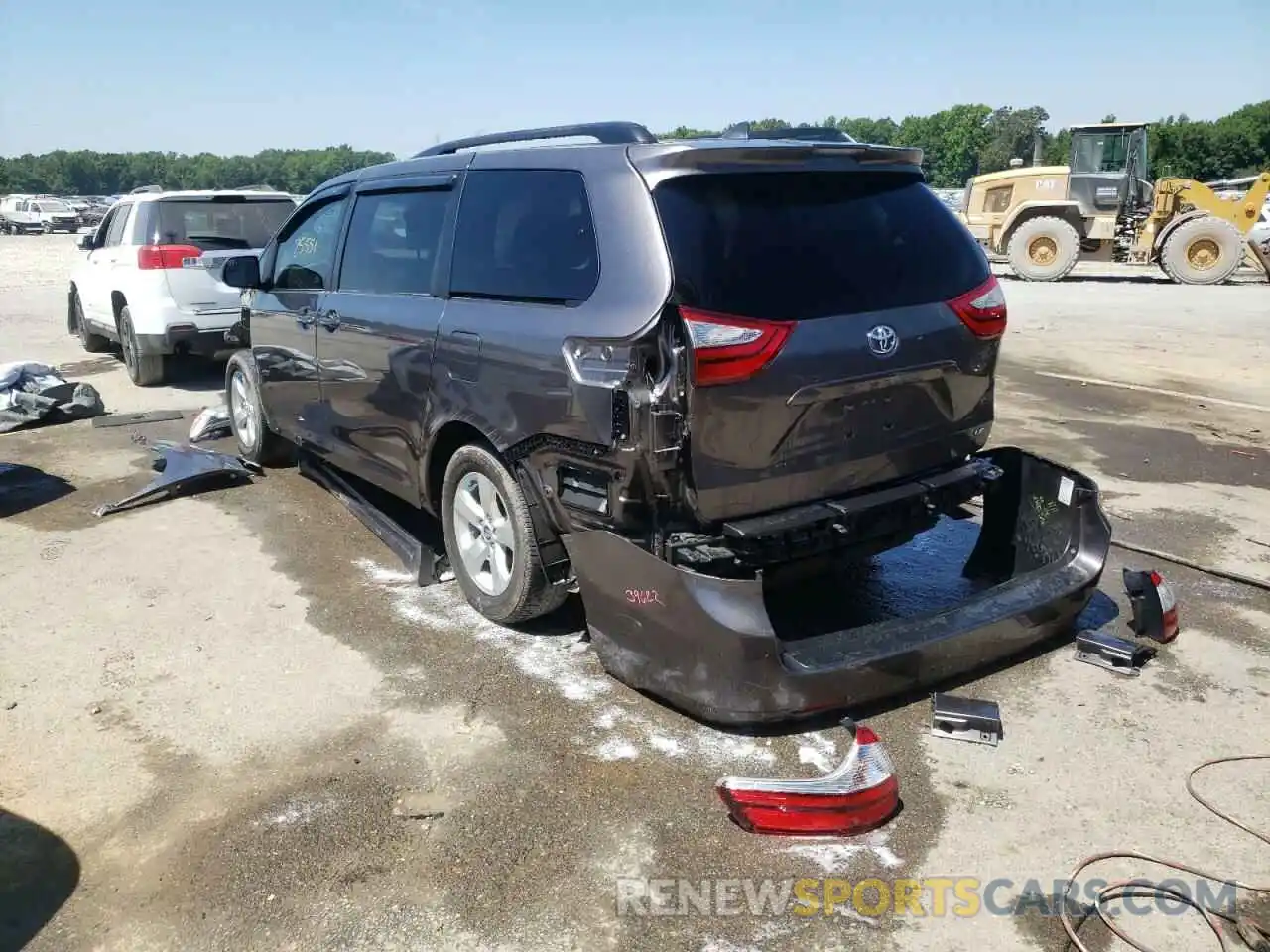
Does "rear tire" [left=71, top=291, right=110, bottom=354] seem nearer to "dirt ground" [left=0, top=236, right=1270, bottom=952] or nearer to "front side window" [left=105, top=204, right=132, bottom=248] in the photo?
"front side window" [left=105, top=204, right=132, bottom=248]

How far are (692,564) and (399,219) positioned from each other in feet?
7.95

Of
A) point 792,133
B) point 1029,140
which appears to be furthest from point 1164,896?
point 1029,140

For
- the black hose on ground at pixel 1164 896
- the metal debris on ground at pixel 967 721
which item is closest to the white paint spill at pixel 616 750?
the metal debris on ground at pixel 967 721

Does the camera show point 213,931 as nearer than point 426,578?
Yes

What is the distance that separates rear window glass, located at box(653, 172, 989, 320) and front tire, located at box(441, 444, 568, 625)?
3.94 ft

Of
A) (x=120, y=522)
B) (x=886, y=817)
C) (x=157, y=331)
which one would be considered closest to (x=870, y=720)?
(x=886, y=817)

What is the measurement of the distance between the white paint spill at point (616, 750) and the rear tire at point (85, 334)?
1065 centimetres

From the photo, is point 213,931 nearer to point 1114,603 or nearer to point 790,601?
point 790,601

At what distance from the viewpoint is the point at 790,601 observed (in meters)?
4.45

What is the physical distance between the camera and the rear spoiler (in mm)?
3311

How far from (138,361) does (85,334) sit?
2945 millimetres

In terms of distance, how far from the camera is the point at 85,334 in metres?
11.9

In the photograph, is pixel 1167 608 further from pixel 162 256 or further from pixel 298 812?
pixel 162 256

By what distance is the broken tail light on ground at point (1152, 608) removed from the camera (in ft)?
13.3
